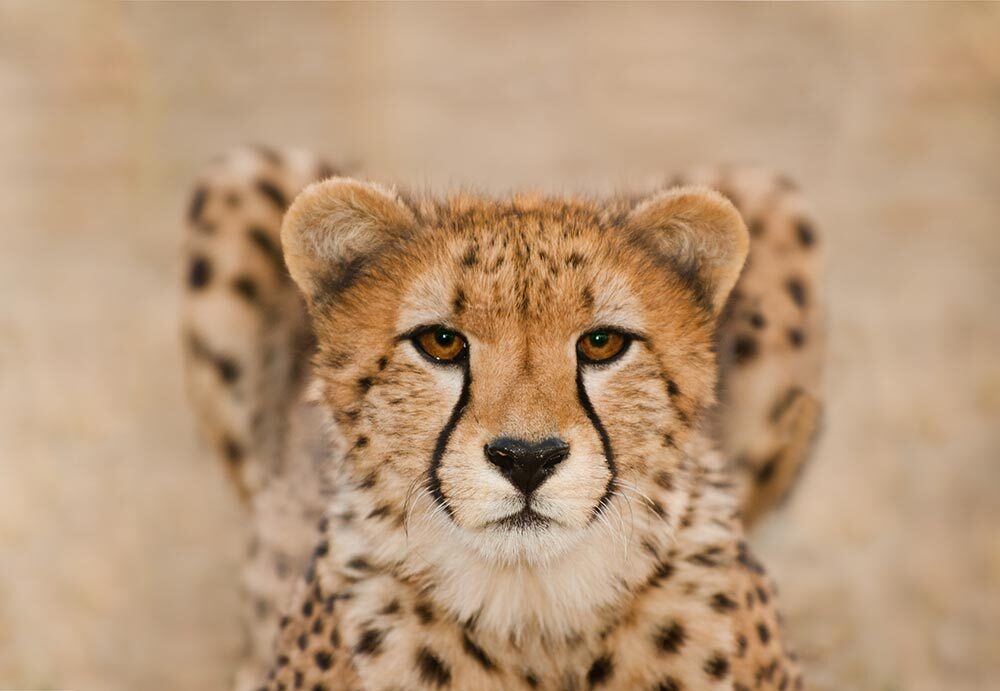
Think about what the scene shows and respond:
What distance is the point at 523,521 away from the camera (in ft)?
5.18

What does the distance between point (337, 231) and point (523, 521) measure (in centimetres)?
49

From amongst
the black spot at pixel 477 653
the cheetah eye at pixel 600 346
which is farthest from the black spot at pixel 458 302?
the black spot at pixel 477 653

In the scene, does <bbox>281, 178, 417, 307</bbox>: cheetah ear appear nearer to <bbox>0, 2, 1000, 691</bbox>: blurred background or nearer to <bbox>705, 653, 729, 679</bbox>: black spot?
<bbox>705, 653, 729, 679</bbox>: black spot

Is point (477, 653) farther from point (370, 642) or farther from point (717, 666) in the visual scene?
point (717, 666)

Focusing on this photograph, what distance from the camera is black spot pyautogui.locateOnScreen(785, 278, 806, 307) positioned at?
8.61 ft

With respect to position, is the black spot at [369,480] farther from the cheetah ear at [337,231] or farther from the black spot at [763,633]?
the black spot at [763,633]

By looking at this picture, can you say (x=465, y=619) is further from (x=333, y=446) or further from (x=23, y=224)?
(x=23, y=224)

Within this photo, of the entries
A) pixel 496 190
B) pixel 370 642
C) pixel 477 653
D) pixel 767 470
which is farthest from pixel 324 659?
pixel 767 470

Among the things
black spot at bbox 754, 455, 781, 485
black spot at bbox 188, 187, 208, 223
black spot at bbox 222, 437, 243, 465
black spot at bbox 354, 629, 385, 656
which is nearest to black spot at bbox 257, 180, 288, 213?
black spot at bbox 188, 187, 208, 223

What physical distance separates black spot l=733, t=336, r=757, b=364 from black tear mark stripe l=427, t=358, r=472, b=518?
3.25 feet

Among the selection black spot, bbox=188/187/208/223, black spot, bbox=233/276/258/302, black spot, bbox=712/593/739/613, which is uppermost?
black spot, bbox=188/187/208/223

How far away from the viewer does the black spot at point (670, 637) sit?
→ 1804 mm

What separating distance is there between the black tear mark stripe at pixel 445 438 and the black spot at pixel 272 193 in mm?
1322

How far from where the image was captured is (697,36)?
4.77 metres
